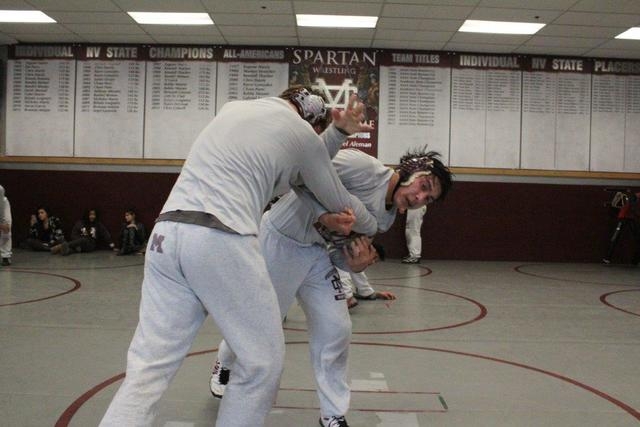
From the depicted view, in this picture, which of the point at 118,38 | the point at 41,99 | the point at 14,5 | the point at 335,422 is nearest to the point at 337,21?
the point at 118,38

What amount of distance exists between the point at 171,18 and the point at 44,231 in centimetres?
499

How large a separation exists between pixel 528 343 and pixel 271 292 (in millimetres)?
3448

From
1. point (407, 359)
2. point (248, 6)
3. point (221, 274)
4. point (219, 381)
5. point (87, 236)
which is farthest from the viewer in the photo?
point (87, 236)

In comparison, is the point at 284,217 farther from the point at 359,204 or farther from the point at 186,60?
the point at 186,60

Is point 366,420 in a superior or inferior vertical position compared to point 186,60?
inferior

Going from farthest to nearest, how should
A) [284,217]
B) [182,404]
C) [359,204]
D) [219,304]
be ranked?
[182,404] → [284,217] → [359,204] → [219,304]

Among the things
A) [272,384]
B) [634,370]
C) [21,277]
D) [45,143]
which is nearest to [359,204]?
[272,384]

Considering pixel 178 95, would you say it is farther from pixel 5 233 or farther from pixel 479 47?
pixel 479 47

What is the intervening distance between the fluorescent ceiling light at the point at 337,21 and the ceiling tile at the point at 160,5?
1.74m

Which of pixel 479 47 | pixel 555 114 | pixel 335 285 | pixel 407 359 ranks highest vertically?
pixel 479 47

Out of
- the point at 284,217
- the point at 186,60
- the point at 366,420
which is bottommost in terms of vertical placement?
the point at 366,420

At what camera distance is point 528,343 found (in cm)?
482

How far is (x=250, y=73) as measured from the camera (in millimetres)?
12031

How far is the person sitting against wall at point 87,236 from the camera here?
448 inches
